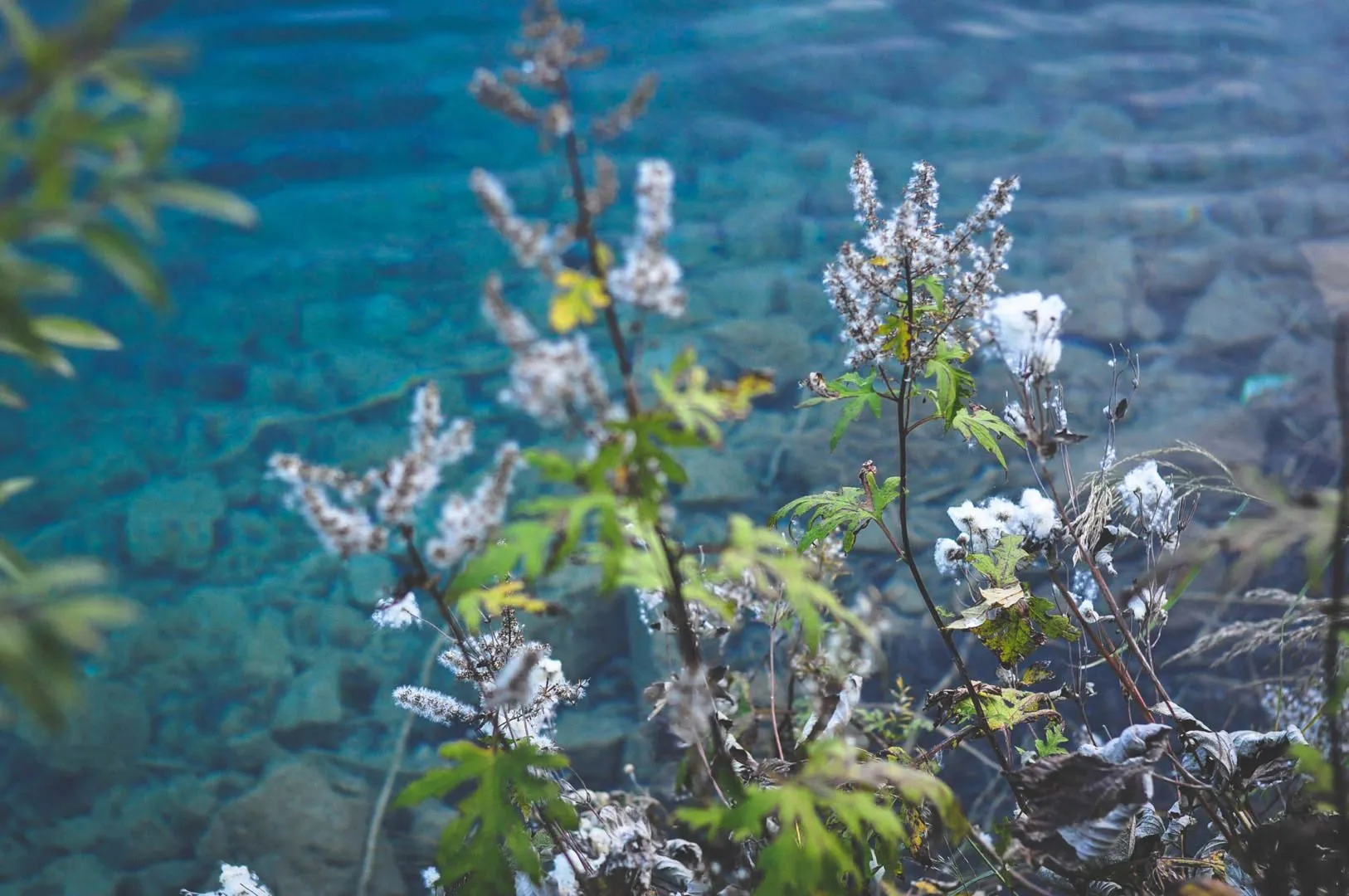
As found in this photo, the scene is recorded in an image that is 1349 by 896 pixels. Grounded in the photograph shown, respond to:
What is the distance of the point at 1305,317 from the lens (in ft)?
20.4

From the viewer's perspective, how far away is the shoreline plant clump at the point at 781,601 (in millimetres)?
1088

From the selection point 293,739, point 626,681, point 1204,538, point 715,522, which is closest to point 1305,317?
point 715,522

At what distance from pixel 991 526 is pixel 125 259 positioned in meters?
1.63

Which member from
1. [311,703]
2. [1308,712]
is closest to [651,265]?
[1308,712]

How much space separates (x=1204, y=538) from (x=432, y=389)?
1.04 metres

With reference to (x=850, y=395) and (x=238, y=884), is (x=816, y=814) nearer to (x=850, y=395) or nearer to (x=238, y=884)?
(x=850, y=395)

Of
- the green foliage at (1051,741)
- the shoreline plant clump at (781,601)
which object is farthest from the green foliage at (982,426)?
the green foliage at (1051,741)

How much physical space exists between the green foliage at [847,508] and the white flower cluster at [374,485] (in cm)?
80

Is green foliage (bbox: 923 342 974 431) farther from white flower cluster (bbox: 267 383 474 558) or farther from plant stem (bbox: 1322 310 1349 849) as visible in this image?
white flower cluster (bbox: 267 383 474 558)

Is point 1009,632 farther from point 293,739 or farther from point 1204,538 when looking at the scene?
point 293,739

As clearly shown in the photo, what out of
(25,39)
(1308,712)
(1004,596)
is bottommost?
(1308,712)

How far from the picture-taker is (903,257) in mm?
1500

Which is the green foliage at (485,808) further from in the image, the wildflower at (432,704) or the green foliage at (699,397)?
the green foliage at (699,397)

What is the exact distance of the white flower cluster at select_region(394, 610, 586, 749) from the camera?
1444 millimetres
